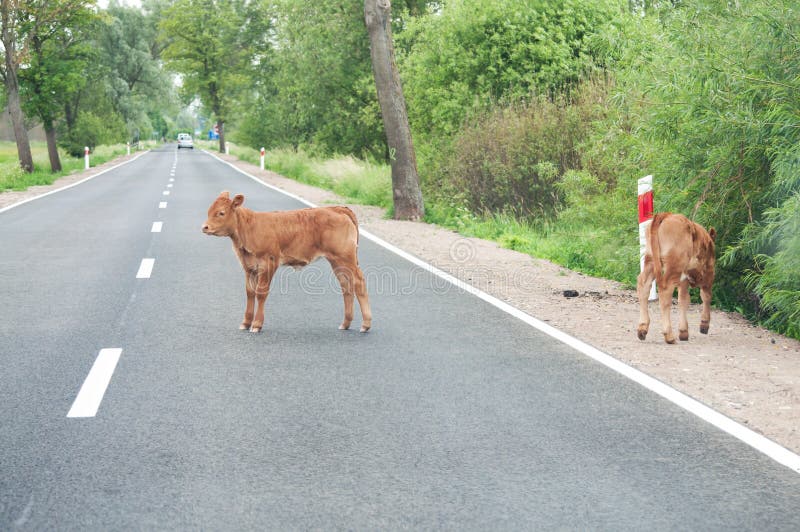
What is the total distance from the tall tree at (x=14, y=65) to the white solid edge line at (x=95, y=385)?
1274 inches

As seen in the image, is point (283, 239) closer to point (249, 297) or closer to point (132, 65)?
point (249, 297)

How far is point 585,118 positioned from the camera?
635 inches

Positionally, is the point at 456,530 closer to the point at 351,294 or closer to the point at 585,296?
the point at 351,294

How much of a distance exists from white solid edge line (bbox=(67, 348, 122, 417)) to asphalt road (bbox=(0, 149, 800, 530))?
8cm

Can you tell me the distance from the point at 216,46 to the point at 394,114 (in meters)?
61.8

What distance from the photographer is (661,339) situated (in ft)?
23.5

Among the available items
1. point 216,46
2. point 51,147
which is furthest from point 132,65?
point 51,147

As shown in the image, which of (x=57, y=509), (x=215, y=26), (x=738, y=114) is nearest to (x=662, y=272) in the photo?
(x=738, y=114)

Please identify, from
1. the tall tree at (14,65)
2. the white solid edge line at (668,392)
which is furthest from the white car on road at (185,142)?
the white solid edge line at (668,392)

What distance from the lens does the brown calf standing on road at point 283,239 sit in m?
6.98

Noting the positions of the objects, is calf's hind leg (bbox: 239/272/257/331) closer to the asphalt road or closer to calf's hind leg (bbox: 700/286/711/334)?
the asphalt road

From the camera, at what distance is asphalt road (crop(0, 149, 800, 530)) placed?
3.68 meters

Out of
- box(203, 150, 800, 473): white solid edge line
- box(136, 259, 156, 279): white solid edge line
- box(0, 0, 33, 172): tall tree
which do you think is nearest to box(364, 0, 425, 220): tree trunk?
box(136, 259, 156, 279): white solid edge line

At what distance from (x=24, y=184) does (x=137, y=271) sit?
2165 cm
